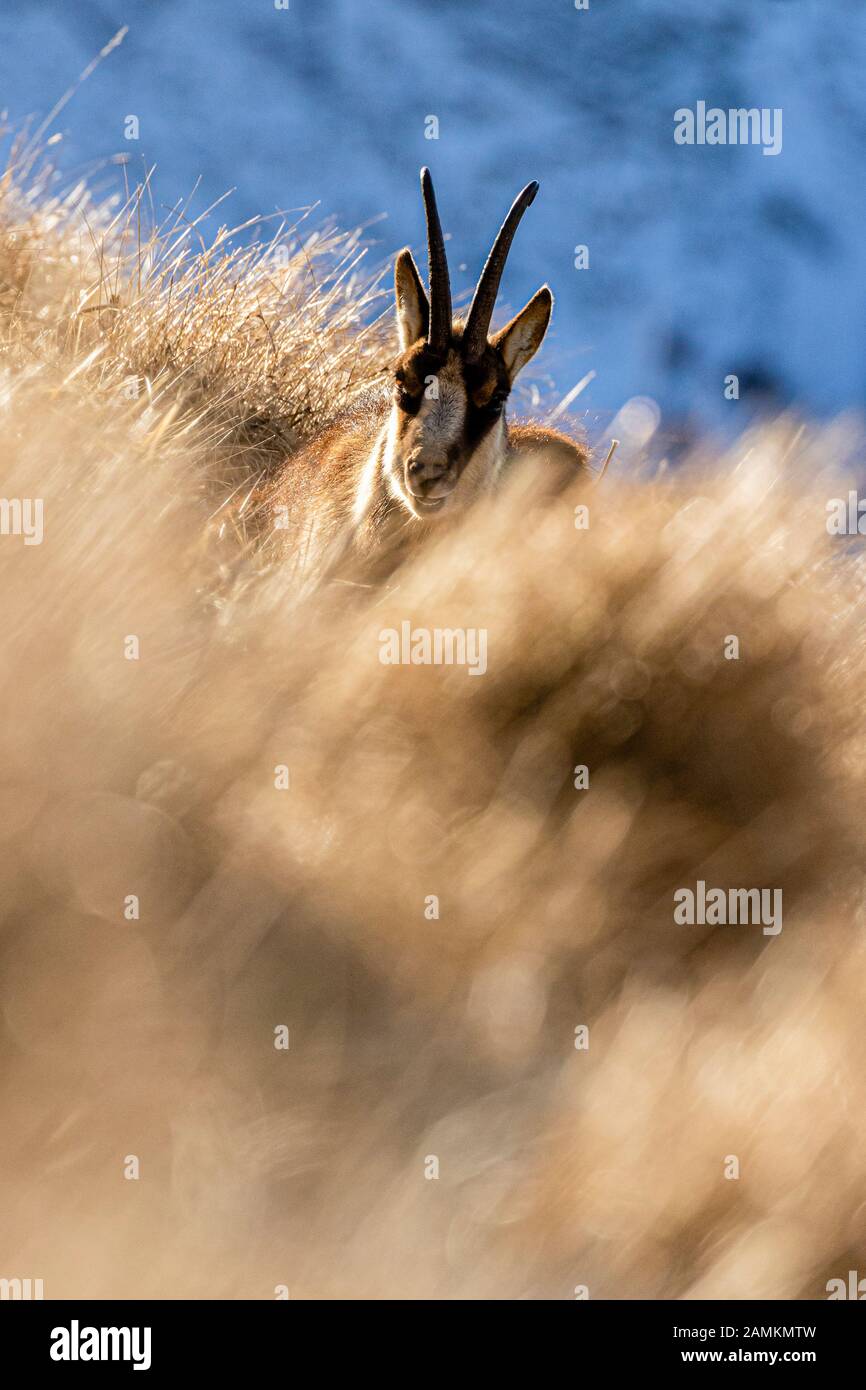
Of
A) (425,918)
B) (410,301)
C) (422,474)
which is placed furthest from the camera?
(410,301)

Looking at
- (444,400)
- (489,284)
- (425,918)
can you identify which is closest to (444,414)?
(444,400)

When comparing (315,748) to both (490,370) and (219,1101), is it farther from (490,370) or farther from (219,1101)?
(490,370)

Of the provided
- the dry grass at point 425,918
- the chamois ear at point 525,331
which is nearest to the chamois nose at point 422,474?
the chamois ear at point 525,331

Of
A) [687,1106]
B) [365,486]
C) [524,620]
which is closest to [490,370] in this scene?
[365,486]

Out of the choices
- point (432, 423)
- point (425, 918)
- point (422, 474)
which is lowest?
point (425, 918)

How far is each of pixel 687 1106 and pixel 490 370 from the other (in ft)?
10.3

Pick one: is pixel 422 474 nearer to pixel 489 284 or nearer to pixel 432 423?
pixel 432 423

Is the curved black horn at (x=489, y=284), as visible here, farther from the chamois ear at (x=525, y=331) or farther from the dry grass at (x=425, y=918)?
the dry grass at (x=425, y=918)

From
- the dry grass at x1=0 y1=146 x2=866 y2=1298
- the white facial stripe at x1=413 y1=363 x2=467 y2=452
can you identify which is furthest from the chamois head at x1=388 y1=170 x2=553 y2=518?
the dry grass at x1=0 y1=146 x2=866 y2=1298

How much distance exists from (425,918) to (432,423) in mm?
2517

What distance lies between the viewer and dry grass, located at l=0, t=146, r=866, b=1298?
161cm

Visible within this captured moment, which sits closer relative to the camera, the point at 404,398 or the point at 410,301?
the point at 404,398

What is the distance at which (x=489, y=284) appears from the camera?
4254 millimetres

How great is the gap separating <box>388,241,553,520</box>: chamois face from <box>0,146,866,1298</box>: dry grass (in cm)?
131
